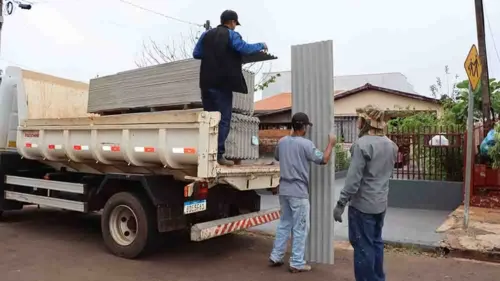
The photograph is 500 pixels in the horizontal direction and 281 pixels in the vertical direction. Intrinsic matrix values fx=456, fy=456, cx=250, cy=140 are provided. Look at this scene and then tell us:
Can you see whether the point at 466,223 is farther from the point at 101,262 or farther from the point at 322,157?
the point at 101,262

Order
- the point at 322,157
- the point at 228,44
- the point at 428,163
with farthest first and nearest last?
the point at 428,163 < the point at 228,44 < the point at 322,157

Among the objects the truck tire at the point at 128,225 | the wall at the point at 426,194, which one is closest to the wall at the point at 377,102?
the wall at the point at 426,194

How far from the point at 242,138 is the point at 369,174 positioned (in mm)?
2459

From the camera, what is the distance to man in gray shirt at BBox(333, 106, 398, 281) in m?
4.06

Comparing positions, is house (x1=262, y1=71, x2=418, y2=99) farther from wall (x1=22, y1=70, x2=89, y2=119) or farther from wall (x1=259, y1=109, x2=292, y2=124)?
wall (x1=22, y1=70, x2=89, y2=119)

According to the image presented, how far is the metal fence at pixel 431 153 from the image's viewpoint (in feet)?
31.1

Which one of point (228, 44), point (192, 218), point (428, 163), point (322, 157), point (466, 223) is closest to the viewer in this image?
point (322, 157)

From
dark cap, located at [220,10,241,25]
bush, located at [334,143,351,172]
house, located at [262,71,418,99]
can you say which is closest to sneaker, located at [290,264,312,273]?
dark cap, located at [220,10,241,25]

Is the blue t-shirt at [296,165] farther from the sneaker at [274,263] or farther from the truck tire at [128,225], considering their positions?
the truck tire at [128,225]

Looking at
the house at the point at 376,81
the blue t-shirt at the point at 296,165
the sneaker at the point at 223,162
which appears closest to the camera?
the blue t-shirt at the point at 296,165

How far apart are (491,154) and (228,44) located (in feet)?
19.1

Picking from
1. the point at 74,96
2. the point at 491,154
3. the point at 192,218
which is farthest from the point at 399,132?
the point at 74,96

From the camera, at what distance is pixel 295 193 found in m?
5.24

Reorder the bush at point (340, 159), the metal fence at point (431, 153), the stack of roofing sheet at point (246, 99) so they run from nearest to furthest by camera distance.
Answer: the stack of roofing sheet at point (246, 99), the metal fence at point (431, 153), the bush at point (340, 159)
